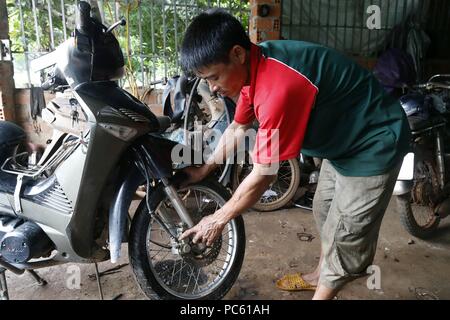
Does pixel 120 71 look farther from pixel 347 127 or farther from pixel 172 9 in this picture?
pixel 172 9

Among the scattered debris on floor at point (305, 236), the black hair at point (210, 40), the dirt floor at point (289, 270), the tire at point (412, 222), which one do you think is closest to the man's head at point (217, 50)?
the black hair at point (210, 40)

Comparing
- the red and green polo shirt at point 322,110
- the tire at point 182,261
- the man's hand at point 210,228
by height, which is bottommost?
the tire at point 182,261

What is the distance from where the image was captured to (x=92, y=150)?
182 cm

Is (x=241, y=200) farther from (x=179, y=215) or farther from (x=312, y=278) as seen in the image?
(x=312, y=278)

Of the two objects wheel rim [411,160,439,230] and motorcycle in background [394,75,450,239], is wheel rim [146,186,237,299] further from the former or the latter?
wheel rim [411,160,439,230]

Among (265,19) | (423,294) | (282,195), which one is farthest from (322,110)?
(265,19)

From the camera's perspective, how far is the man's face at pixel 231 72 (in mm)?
1353

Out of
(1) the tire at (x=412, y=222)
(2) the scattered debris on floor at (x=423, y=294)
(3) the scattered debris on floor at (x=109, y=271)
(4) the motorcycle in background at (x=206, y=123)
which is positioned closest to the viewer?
(2) the scattered debris on floor at (x=423, y=294)

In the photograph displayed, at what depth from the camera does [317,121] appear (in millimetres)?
1491

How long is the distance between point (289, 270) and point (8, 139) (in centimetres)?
188

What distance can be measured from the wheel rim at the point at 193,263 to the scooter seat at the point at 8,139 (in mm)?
876

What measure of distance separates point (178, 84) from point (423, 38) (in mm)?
3098

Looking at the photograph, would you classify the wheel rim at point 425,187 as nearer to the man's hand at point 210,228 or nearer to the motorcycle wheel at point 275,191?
the motorcycle wheel at point 275,191

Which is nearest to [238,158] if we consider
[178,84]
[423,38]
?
[178,84]
